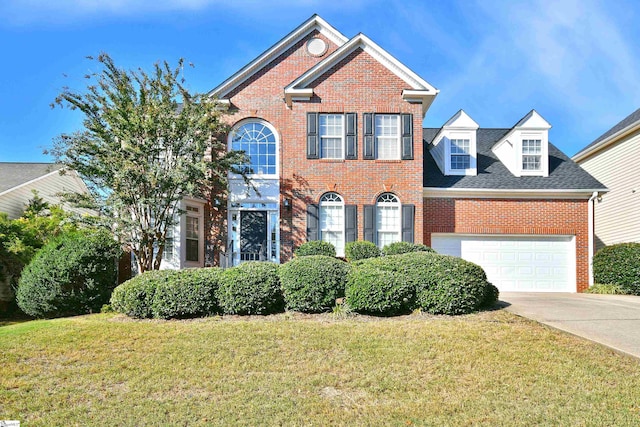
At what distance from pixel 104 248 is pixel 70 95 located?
4.01 meters

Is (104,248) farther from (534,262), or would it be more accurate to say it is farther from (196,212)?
(534,262)

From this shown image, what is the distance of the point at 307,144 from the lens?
46.4 feet

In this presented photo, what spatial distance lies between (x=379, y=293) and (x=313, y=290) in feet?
4.18

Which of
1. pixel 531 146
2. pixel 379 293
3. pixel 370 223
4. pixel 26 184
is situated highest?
pixel 531 146

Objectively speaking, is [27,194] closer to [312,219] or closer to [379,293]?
[312,219]

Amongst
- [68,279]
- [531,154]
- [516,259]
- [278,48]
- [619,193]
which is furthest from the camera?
[619,193]

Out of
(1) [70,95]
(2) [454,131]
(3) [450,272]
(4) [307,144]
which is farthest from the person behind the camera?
(2) [454,131]

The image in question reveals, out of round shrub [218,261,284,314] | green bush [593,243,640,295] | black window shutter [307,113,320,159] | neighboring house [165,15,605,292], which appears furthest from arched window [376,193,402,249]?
green bush [593,243,640,295]

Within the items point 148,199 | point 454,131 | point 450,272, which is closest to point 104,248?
point 148,199

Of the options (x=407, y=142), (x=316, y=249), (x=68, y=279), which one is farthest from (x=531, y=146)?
(x=68, y=279)

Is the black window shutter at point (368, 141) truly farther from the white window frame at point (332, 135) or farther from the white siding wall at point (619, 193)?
the white siding wall at point (619, 193)

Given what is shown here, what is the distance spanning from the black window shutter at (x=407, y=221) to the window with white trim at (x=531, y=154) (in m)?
4.81

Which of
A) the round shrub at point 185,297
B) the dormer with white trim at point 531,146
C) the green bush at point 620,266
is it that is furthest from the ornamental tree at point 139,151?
the green bush at point 620,266

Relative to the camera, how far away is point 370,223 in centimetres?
1395
